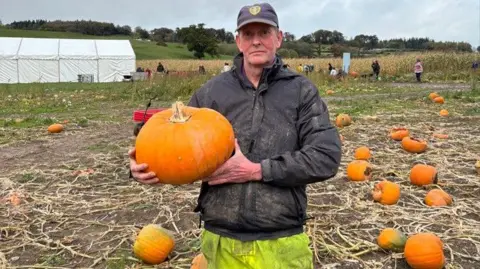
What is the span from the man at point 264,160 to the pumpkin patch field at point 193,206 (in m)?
0.47

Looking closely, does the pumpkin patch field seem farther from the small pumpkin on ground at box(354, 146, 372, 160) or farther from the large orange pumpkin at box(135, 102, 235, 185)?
the large orange pumpkin at box(135, 102, 235, 185)

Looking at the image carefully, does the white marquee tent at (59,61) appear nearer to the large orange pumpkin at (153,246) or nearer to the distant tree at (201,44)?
the large orange pumpkin at (153,246)

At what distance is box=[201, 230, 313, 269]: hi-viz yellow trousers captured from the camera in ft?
8.32

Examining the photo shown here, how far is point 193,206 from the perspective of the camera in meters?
5.22

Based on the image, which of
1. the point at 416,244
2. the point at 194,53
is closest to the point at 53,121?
the point at 416,244

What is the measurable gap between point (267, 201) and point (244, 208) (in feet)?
0.42

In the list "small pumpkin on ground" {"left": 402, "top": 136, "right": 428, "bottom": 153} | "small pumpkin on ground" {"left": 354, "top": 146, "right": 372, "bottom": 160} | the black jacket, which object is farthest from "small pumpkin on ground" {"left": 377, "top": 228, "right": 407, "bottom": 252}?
"small pumpkin on ground" {"left": 402, "top": 136, "right": 428, "bottom": 153}

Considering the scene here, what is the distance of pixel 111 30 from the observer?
403ft

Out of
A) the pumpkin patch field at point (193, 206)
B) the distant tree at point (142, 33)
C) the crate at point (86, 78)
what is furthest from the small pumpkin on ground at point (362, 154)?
the distant tree at point (142, 33)

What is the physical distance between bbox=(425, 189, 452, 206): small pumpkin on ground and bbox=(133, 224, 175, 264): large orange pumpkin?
9.48ft

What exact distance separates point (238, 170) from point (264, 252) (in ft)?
1.56

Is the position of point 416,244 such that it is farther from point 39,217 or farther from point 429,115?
point 429,115

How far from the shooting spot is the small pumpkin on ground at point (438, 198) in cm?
510

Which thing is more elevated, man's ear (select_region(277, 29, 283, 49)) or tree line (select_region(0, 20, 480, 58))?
tree line (select_region(0, 20, 480, 58))
